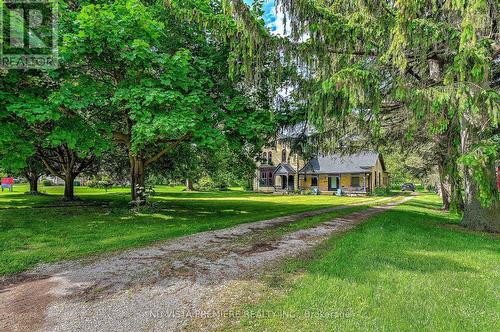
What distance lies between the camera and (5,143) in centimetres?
917

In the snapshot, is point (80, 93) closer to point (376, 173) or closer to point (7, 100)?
point (7, 100)

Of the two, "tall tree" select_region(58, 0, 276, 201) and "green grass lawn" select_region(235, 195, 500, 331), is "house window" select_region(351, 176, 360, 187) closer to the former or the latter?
"tall tree" select_region(58, 0, 276, 201)

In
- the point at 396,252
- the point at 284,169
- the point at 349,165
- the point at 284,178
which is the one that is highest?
the point at 349,165

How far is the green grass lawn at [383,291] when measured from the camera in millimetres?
3449

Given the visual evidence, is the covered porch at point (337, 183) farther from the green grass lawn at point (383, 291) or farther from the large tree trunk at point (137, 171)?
the green grass lawn at point (383, 291)

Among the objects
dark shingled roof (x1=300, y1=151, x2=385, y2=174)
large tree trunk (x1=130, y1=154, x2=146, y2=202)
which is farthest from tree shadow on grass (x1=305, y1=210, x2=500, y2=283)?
dark shingled roof (x1=300, y1=151, x2=385, y2=174)

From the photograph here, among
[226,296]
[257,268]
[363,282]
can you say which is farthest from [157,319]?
[363,282]

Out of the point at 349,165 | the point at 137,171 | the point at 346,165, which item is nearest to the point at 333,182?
the point at 346,165
